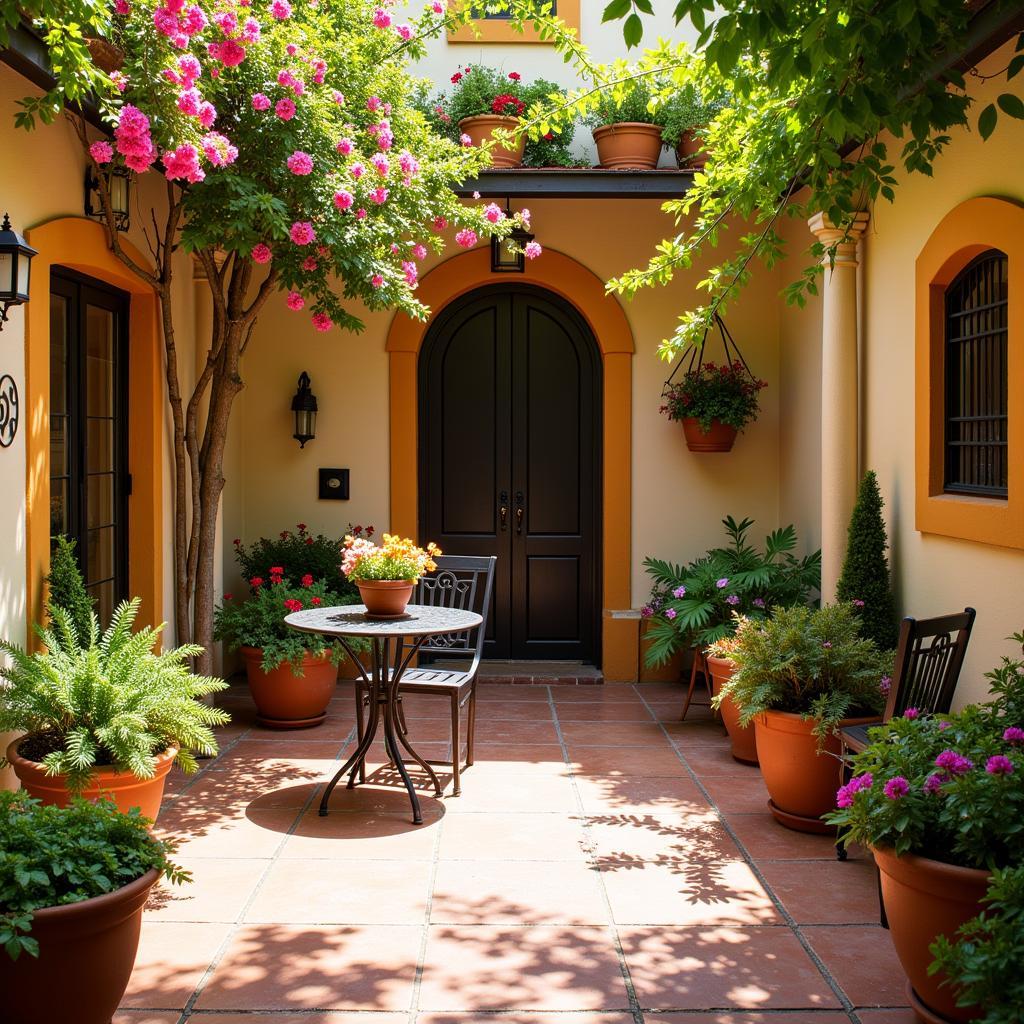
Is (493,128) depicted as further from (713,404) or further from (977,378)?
(977,378)

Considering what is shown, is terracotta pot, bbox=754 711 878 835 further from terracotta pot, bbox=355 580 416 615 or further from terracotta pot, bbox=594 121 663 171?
terracotta pot, bbox=594 121 663 171

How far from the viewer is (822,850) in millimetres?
4520

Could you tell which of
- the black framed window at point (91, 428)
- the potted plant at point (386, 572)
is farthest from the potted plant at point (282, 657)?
the potted plant at point (386, 572)

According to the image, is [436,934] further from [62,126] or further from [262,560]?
[262,560]

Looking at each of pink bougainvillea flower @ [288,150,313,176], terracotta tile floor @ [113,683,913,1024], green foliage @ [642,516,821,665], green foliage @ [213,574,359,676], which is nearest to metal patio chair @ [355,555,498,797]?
terracotta tile floor @ [113,683,913,1024]

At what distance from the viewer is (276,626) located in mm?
6566

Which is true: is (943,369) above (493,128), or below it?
below

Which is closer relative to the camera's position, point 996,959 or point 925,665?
point 996,959

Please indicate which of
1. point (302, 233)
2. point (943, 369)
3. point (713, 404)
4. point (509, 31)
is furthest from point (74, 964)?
point (509, 31)

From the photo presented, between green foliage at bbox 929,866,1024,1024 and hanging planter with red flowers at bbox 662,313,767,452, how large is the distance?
17.1 feet

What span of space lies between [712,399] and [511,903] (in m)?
4.46

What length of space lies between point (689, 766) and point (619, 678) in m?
2.21

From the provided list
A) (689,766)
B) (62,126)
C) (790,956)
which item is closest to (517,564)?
(689,766)

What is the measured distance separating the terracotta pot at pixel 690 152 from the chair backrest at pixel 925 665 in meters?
4.08
